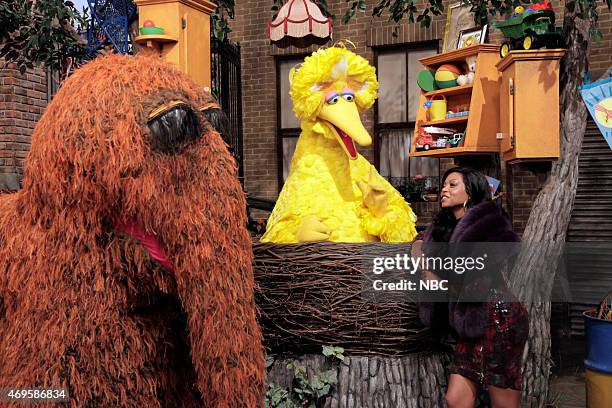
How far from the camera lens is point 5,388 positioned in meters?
1.35

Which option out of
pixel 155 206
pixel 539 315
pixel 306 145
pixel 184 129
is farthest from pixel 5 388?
pixel 539 315

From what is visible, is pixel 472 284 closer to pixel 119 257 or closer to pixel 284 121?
pixel 119 257

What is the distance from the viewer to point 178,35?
2492 millimetres

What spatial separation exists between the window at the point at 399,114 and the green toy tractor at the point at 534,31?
3.10 m

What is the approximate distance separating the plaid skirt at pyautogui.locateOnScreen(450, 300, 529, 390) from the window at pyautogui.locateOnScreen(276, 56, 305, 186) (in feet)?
16.4

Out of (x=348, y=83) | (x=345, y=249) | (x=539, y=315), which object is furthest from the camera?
(x=539, y=315)

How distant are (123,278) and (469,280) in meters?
1.65

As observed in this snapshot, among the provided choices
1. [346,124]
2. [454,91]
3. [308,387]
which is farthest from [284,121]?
[308,387]

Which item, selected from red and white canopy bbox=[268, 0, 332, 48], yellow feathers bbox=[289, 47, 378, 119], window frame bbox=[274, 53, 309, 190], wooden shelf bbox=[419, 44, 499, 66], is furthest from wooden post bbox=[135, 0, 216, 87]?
window frame bbox=[274, 53, 309, 190]

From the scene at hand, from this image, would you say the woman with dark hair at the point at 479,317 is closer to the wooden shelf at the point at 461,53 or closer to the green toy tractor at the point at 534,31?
the green toy tractor at the point at 534,31

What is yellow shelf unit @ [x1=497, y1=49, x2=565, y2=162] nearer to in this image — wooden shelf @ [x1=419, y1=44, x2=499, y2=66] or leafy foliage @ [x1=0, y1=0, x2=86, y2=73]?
wooden shelf @ [x1=419, y1=44, x2=499, y2=66]

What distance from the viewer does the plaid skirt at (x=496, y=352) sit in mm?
2576

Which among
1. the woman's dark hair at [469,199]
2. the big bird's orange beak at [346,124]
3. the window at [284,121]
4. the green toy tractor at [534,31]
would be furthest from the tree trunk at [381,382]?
the window at [284,121]

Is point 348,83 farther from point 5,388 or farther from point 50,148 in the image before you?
point 5,388
